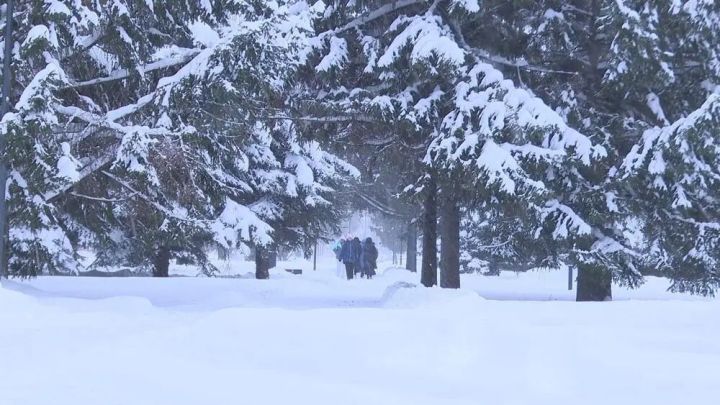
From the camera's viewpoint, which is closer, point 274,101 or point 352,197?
point 274,101

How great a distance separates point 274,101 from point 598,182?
17.7 ft

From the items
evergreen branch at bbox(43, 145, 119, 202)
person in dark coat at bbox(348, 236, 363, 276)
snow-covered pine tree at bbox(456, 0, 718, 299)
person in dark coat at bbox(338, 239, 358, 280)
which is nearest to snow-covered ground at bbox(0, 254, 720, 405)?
evergreen branch at bbox(43, 145, 119, 202)

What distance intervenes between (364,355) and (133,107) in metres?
5.76

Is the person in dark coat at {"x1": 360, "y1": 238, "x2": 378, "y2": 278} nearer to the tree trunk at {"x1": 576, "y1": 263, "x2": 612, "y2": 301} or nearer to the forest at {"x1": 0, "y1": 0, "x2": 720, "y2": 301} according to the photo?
the forest at {"x1": 0, "y1": 0, "x2": 720, "y2": 301}

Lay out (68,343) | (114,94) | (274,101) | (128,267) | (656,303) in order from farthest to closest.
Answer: (128,267), (274,101), (114,94), (656,303), (68,343)

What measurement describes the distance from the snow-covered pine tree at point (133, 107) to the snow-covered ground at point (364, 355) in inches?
79.5

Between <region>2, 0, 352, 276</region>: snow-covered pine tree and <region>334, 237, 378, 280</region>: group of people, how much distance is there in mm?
12354

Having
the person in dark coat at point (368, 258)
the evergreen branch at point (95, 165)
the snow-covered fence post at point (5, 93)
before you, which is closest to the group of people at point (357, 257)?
the person in dark coat at point (368, 258)

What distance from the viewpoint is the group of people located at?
24438mm

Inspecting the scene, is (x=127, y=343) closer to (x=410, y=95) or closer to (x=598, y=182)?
(x=410, y=95)

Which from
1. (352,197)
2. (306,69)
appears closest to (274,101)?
(306,69)

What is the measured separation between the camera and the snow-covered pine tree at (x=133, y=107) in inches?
357

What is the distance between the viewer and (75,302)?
348 inches

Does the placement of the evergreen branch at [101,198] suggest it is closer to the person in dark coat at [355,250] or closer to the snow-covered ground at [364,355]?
the snow-covered ground at [364,355]
